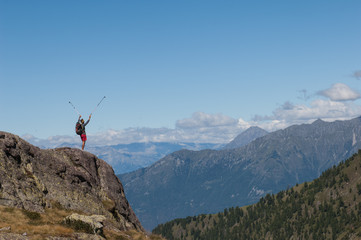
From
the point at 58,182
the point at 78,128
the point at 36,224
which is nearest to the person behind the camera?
the point at 36,224

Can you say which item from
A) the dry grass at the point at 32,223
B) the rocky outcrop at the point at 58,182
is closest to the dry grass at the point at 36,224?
the dry grass at the point at 32,223

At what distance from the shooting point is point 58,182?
121 feet

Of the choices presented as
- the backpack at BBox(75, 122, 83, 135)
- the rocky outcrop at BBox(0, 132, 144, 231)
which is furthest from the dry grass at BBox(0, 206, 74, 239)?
the backpack at BBox(75, 122, 83, 135)

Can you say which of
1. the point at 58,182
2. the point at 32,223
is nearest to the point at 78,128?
the point at 58,182

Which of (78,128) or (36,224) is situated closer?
(36,224)

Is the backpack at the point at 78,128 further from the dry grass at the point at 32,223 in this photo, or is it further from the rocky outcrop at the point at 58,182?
the dry grass at the point at 32,223

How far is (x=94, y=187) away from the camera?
4194 centimetres

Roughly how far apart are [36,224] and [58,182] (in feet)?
38.7

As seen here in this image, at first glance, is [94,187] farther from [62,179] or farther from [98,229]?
[98,229]

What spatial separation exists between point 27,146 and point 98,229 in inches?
607

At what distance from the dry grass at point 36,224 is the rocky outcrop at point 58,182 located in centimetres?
178

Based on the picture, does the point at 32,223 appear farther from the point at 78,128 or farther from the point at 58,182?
the point at 78,128

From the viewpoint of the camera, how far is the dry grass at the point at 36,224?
2282cm

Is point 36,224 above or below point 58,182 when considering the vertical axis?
below
